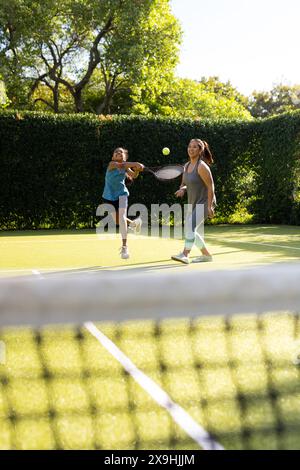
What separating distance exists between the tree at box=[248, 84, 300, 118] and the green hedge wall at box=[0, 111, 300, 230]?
3902 cm

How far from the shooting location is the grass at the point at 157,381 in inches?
111

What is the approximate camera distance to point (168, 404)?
317 centimetres

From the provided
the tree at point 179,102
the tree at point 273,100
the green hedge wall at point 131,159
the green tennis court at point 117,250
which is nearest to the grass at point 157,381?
the green tennis court at point 117,250

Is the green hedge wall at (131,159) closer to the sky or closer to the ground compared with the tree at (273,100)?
closer to the ground

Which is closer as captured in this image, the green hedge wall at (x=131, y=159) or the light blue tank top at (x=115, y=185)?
the light blue tank top at (x=115, y=185)

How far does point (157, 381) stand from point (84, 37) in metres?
29.7

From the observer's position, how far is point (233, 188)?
763 inches

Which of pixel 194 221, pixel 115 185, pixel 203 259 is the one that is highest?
pixel 115 185

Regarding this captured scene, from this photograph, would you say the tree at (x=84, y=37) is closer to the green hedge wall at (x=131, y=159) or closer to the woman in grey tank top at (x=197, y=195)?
the green hedge wall at (x=131, y=159)

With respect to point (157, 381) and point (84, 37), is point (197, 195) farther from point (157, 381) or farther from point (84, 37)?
point (84, 37)

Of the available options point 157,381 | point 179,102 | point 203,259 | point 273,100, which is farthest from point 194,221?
point 273,100

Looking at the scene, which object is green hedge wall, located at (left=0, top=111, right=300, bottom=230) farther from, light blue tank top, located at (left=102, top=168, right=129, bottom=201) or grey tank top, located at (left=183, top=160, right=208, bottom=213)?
grey tank top, located at (left=183, top=160, right=208, bottom=213)

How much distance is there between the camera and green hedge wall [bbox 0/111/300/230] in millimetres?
17016
